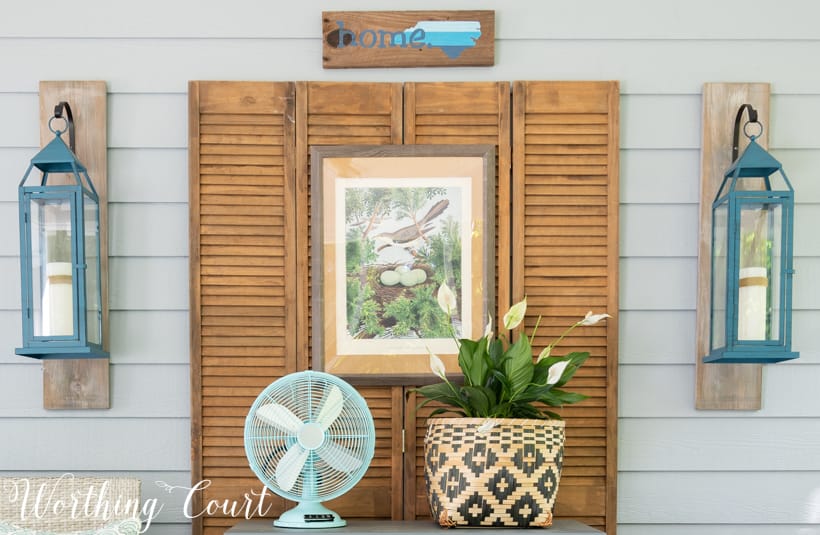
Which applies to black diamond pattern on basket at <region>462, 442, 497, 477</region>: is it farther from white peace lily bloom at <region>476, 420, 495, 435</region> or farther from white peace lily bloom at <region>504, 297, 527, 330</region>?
white peace lily bloom at <region>504, 297, 527, 330</region>

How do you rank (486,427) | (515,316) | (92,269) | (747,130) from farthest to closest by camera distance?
(747,130) → (92,269) → (515,316) → (486,427)

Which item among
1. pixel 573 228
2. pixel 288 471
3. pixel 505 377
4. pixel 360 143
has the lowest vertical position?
pixel 288 471

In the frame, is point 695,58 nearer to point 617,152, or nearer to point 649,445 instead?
point 617,152

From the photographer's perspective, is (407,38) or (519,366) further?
(407,38)

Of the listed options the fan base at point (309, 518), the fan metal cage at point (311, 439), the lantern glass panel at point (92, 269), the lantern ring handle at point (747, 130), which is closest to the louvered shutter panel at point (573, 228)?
the lantern ring handle at point (747, 130)

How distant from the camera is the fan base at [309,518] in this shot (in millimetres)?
2404

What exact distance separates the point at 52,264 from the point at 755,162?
5.83 ft

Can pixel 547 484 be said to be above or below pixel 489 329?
below

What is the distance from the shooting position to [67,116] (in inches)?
105

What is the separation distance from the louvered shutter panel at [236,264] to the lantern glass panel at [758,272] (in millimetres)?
1152

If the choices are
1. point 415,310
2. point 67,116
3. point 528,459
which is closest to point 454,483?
point 528,459

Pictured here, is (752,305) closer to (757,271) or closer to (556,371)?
(757,271)

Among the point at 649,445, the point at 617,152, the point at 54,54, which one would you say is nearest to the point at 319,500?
the point at 649,445

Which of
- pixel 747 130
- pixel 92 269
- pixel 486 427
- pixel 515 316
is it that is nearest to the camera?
pixel 486 427
